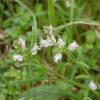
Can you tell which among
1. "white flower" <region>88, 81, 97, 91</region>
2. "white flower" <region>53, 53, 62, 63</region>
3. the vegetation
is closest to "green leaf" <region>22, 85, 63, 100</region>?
the vegetation

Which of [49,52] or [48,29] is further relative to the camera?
[49,52]

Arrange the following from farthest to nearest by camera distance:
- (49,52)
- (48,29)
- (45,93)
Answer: (45,93), (49,52), (48,29)

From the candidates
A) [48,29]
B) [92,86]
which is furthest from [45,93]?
[48,29]

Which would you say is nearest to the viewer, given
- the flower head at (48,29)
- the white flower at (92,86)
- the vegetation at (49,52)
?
the flower head at (48,29)

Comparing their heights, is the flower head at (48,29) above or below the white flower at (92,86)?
above

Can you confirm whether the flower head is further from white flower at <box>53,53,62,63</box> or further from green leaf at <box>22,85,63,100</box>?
green leaf at <box>22,85,63,100</box>

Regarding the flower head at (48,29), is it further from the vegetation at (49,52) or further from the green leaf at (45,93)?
the green leaf at (45,93)

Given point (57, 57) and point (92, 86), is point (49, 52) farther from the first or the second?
point (92, 86)

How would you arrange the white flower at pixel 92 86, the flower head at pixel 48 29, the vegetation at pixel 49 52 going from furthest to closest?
the white flower at pixel 92 86
the vegetation at pixel 49 52
the flower head at pixel 48 29

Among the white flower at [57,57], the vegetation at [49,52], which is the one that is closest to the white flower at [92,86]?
the vegetation at [49,52]
